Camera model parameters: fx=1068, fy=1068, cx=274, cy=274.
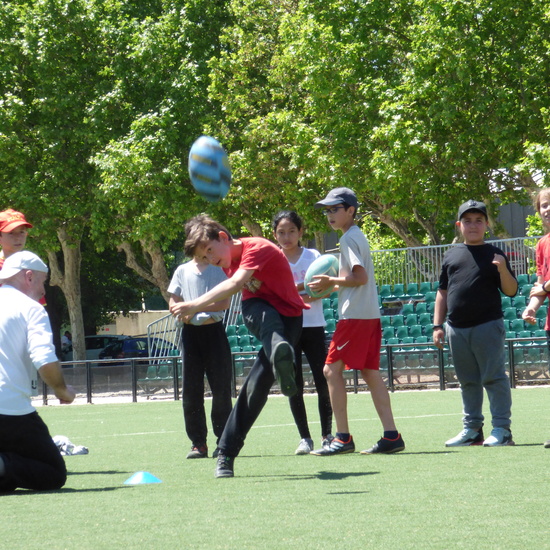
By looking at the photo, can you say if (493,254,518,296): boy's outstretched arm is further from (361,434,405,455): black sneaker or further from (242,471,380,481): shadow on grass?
Answer: (242,471,380,481): shadow on grass

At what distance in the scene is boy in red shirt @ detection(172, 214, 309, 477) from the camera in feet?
24.0

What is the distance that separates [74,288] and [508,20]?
19.1 m

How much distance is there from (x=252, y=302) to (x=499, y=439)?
8.51ft

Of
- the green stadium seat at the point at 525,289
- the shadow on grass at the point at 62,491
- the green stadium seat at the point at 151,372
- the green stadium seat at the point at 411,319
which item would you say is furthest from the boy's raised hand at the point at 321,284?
the green stadium seat at the point at 411,319

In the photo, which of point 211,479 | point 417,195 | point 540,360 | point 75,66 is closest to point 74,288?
point 75,66

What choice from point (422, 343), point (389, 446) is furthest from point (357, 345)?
point (422, 343)

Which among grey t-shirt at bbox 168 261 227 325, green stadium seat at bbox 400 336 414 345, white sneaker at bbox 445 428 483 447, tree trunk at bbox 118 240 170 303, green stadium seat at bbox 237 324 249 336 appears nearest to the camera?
white sneaker at bbox 445 428 483 447

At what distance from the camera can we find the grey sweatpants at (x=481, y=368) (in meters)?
8.82

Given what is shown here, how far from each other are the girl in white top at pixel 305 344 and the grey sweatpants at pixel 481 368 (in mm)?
1137

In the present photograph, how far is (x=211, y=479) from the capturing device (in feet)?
24.0

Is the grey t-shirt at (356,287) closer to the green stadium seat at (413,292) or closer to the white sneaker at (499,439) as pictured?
the white sneaker at (499,439)

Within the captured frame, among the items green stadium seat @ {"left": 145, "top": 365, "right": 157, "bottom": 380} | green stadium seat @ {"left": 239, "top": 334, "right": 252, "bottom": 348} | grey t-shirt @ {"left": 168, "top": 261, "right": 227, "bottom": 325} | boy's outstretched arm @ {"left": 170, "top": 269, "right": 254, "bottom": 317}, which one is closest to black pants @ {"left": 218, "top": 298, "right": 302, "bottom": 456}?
boy's outstretched arm @ {"left": 170, "top": 269, "right": 254, "bottom": 317}

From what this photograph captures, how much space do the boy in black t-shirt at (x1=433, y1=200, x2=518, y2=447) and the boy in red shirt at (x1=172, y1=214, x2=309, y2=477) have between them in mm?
1877

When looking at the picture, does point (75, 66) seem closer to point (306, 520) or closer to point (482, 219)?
point (482, 219)
